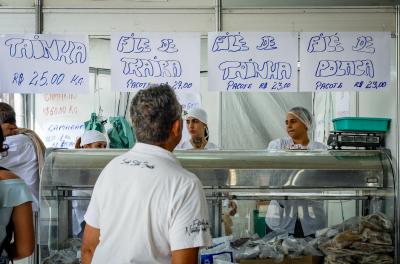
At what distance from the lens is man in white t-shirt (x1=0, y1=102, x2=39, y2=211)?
3.23 metres

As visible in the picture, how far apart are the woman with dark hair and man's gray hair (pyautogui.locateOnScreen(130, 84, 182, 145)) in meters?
0.63

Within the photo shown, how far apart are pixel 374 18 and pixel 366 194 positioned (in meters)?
0.97

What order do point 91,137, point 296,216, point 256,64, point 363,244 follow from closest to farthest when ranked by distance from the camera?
point 363,244 → point 296,216 → point 256,64 → point 91,137

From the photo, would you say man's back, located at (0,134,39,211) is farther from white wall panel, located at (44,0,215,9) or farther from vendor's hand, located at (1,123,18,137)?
white wall panel, located at (44,0,215,9)

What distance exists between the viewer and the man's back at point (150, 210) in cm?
139

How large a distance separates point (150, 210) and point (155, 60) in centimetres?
159

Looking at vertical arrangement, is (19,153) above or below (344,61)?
below

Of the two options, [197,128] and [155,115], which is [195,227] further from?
[197,128]

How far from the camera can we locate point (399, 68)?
9.07 ft

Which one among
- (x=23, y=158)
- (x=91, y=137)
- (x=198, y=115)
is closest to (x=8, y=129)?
(x=23, y=158)

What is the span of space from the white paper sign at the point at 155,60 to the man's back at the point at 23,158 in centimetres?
79

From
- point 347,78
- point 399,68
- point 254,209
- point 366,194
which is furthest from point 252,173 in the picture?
point 399,68

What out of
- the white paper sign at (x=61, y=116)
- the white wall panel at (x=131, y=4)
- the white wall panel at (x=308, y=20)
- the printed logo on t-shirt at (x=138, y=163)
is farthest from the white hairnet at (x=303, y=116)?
the white paper sign at (x=61, y=116)

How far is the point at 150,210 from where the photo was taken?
141 cm
